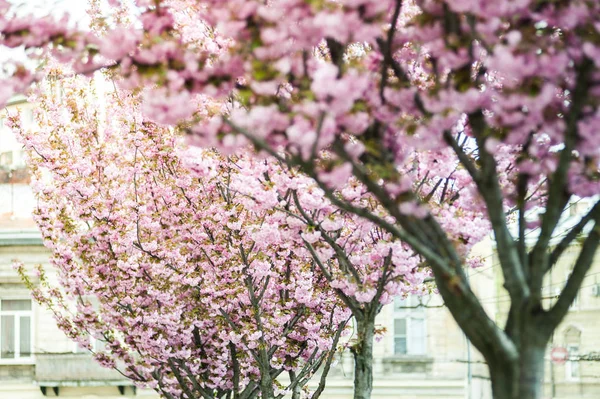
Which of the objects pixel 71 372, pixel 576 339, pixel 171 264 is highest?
pixel 171 264

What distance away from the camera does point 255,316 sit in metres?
13.8

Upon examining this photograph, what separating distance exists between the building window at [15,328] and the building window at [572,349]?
13.0 meters

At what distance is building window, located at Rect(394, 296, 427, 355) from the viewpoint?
2396 centimetres

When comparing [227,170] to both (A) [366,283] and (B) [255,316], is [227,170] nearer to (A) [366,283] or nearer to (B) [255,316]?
(B) [255,316]

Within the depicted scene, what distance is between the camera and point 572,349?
25.2 meters

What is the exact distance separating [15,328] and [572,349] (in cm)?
1357

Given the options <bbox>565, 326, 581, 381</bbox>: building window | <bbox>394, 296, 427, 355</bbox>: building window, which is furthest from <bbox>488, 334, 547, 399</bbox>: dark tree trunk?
<bbox>565, 326, 581, 381</bbox>: building window

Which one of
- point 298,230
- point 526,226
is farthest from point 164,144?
point 526,226

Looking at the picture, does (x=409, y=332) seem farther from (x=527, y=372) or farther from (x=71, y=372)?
(x=527, y=372)

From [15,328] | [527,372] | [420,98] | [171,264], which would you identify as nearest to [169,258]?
[171,264]

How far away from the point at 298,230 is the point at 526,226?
467 cm

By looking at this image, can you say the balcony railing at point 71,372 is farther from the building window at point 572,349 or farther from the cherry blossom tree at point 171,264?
the building window at point 572,349

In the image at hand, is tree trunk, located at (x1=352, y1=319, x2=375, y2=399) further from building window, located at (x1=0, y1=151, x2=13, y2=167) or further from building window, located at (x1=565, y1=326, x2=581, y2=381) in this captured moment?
building window, located at (x1=0, y1=151, x2=13, y2=167)

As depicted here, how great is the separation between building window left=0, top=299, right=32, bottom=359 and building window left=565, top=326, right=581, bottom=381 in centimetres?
1304
